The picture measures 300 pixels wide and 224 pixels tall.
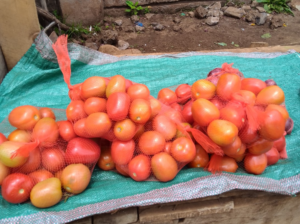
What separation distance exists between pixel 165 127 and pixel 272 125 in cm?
60

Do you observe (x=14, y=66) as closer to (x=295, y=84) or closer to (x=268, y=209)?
(x=268, y=209)

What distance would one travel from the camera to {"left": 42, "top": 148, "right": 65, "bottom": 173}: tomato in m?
1.58

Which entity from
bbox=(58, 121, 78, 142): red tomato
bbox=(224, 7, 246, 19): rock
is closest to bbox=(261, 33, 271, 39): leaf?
bbox=(224, 7, 246, 19): rock

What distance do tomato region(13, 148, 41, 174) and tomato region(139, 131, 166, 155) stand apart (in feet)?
1.97

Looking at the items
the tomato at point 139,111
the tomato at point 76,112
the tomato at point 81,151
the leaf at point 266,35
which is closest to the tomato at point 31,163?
the tomato at point 81,151

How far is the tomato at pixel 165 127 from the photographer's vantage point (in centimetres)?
163

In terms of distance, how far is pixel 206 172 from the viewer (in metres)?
1.71

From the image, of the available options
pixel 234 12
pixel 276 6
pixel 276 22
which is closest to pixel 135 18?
pixel 234 12

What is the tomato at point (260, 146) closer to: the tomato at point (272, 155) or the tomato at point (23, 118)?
the tomato at point (272, 155)

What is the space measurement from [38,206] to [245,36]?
5079 millimetres

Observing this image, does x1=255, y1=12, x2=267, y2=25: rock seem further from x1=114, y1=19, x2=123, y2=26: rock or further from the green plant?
x1=114, y1=19, x2=123, y2=26: rock

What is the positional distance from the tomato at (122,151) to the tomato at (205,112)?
0.42 metres

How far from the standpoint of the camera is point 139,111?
1.47 meters

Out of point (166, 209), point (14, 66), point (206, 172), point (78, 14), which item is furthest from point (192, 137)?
point (78, 14)
